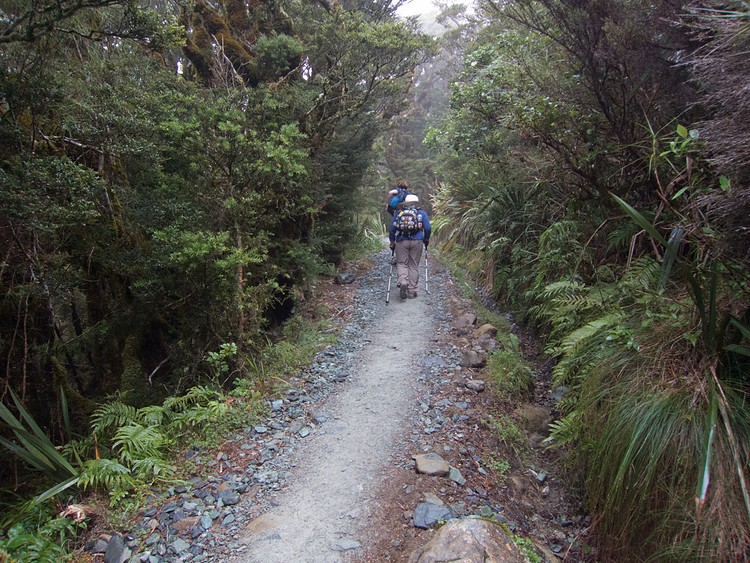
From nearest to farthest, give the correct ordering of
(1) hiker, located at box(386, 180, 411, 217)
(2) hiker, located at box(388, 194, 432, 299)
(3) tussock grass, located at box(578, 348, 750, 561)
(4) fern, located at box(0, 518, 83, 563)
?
(3) tussock grass, located at box(578, 348, 750, 561)
(4) fern, located at box(0, 518, 83, 563)
(2) hiker, located at box(388, 194, 432, 299)
(1) hiker, located at box(386, 180, 411, 217)

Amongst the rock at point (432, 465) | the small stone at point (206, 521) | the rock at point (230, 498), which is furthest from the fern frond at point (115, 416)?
the rock at point (432, 465)

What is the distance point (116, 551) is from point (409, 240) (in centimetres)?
736

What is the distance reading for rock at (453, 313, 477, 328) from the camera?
26.2ft

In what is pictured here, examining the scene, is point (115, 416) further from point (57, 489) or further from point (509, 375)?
point (509, 375)

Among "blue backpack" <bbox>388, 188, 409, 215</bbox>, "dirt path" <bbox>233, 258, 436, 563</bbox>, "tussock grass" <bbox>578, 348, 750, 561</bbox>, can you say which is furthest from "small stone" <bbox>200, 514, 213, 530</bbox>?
"blue backpack" <bbox>388, 188, 409, 215</bbox>

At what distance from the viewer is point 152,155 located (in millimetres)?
6480

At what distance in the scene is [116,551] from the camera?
338 cm

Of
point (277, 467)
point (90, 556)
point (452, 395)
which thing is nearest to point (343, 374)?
point (452, 395)

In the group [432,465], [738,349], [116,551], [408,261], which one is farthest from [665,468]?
[408,261]

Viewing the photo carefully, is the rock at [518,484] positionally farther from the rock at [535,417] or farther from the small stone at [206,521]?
the small stone at [206,521]

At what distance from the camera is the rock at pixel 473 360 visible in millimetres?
6453

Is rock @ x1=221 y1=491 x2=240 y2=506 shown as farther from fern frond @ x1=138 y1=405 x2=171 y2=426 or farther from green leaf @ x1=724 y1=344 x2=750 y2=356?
green leaf @ x1=724 y1=344 x2=750 y2=356

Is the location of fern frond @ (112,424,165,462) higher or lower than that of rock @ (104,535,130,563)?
higher

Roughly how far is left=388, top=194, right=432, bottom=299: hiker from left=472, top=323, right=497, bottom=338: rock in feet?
7.96
